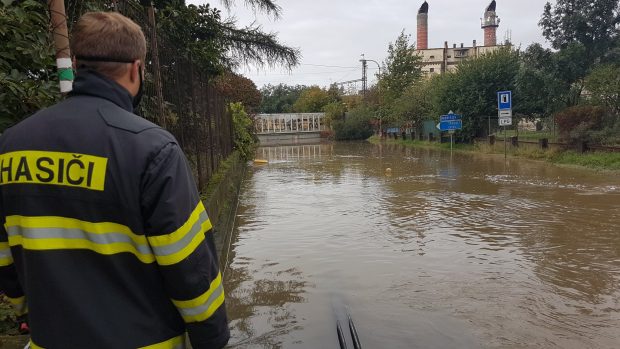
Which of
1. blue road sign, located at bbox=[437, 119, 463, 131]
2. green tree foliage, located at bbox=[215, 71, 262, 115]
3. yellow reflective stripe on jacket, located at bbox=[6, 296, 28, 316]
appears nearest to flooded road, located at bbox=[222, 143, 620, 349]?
yellow reflective stripe on jacket, located at bbox=[6, 296, 28, 316]

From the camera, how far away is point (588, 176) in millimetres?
13797

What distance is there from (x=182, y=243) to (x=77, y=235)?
0.31m

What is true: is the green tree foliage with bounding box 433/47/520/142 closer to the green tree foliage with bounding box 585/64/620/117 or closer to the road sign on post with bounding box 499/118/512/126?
the road sign on post with bounding box 499/118/512/126

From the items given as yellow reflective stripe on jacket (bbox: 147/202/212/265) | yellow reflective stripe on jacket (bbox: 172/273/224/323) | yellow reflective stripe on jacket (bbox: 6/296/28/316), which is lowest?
yellow reflective stripe on jacket (bbox: 6/296/28/316)

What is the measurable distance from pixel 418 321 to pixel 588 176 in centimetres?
1172

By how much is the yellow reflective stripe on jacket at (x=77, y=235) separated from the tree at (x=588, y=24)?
22961mm

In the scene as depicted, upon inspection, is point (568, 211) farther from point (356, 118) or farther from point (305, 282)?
point (356, 118)

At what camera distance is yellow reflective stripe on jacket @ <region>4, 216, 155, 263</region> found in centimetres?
146

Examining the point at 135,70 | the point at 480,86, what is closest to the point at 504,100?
the point at 480,86

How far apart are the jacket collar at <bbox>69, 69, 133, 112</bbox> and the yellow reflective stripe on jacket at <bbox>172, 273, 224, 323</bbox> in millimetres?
660

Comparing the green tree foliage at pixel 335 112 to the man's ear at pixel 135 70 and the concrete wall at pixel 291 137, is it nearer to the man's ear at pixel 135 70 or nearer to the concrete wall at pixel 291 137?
the concrete wall at pixel 291 137

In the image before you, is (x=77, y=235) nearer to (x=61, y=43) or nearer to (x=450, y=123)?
(x=61, y=43)

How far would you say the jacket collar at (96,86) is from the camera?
5.04ft

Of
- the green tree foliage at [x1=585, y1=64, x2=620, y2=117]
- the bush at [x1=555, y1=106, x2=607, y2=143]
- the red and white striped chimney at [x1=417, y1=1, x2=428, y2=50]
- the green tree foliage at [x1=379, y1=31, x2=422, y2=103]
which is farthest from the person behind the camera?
the red and white striped chimney at [x1=417, y1=1, x2=428, y2=50]
